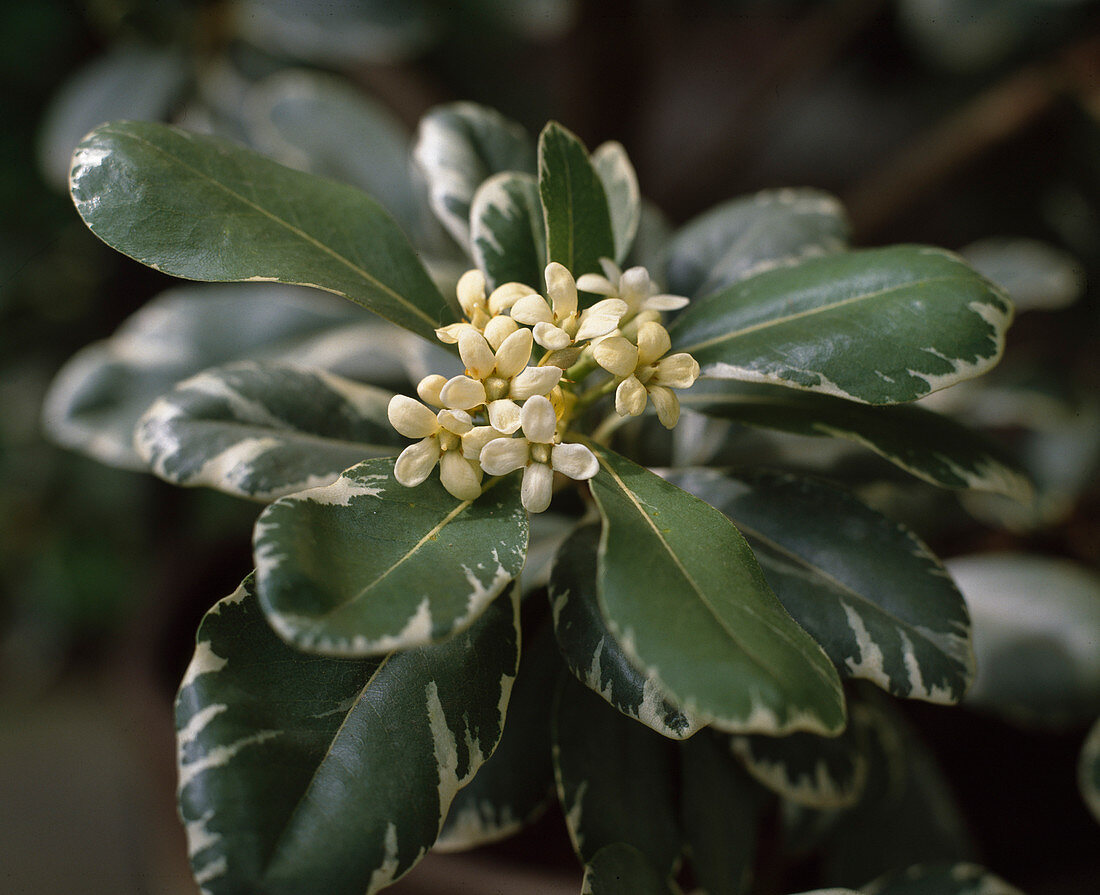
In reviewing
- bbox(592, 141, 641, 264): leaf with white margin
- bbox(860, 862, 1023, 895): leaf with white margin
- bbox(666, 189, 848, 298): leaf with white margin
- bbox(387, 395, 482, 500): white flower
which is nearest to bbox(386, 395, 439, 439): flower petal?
bbox(387, 395, 482, 500): white flower

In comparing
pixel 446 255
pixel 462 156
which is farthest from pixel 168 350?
pixel 462 156

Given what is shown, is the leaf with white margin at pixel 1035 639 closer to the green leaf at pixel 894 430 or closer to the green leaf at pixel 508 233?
the green leaf at pixel 894 430

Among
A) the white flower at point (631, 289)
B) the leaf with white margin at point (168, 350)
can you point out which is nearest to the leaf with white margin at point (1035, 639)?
the white flower at point (631, 289)

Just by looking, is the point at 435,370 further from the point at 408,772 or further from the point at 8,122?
the point at 8,122

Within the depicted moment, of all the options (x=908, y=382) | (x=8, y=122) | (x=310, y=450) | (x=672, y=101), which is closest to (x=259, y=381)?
(x=310, y=450)

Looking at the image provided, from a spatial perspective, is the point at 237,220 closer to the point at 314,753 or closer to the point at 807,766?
the point at 314,753
